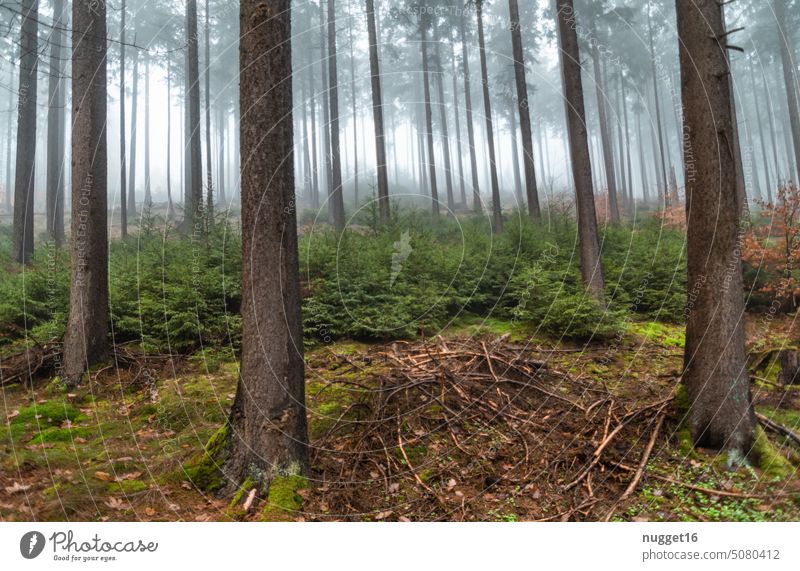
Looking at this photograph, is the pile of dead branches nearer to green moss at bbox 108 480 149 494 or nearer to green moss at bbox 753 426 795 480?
green moss at bbox 753 426 795 480

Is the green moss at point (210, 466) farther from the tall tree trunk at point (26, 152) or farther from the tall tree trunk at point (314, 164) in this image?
the tall tree trunk at point (26, 152)

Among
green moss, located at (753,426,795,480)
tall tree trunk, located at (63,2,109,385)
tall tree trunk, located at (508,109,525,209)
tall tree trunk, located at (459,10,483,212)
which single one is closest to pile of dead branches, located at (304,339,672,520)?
green moss, located at (753,426,795,480)

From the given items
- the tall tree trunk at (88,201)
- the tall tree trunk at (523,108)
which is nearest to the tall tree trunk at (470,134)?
the tall tree trunk at (523,108)

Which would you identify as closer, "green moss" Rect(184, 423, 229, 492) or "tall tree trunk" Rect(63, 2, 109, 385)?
"green moss" Rect(184, 423, 229, 492)

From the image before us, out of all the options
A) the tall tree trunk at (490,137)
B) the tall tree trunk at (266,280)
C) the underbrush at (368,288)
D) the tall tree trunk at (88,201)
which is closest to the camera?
the tall tree trunk at (266,280)

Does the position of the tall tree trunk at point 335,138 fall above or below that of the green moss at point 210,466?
above

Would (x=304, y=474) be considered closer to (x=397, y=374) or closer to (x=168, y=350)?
(x=397, y=374)

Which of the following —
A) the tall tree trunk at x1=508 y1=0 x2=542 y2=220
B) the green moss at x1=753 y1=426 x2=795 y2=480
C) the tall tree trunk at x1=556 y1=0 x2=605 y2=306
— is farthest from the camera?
the tall tree trunk at x1=508 y1=0 x2=542 y2=220

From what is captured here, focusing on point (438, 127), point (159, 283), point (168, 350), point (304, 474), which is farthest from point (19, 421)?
point (438, 127)

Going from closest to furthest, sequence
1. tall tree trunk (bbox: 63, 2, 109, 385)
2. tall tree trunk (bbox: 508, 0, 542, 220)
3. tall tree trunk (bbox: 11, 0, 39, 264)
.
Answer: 1. tall tree trunk (bbox: 63, 2, 109, 385)
2. tall tree trunk (bbox: 11, 0, 39, 264)
3. tall tree trunk (bbox: 508, 0, 542, 220)

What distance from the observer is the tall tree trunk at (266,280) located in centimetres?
381

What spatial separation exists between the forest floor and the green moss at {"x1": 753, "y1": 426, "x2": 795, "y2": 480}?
0.05 ft

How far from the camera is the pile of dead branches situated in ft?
12.1

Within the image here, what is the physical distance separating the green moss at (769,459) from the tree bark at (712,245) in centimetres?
8
